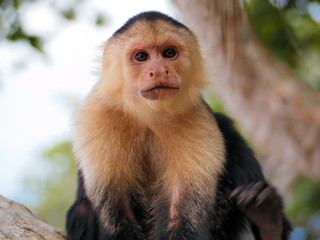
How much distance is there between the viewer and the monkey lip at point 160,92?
415cm

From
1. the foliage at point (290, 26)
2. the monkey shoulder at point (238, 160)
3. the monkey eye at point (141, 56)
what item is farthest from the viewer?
the foliage at point (290, 26)

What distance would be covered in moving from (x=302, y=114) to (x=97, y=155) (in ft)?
14.3

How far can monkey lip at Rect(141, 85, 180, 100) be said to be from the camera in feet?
13.6

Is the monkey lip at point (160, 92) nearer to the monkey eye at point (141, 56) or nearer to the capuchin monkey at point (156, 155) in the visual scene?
the capuchin monkey at point (156, 155)

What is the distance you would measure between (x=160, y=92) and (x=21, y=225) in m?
1.65

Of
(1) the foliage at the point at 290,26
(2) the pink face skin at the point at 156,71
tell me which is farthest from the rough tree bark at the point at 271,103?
(2) the pink face skin at the point at 156,71

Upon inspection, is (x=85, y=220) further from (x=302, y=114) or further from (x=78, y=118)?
(x=302, y=114)

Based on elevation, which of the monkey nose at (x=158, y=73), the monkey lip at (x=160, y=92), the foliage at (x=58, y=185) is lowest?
the monkey lip at (x=160, y=92)

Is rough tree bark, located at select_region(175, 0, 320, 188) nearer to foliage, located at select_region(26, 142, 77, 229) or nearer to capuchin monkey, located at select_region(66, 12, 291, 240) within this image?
capuchin monkey, located at select_region(66, 12, 291, 240)

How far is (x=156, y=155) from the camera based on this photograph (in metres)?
4.65

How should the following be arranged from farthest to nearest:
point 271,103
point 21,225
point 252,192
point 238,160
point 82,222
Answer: point 271,103 → point 238,160 → point 82,222 → point 252,192 → point 21,225

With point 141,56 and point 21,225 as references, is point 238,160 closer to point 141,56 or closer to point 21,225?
point 141,56

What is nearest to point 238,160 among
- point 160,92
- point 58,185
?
point 160,92

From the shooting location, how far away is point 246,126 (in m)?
7.88
